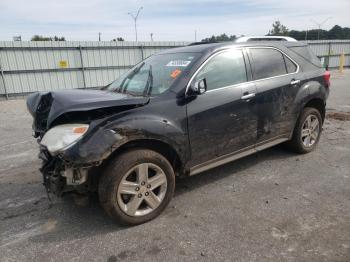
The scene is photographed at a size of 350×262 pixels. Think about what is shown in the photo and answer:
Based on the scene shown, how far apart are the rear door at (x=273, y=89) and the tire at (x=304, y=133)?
0.22 meters

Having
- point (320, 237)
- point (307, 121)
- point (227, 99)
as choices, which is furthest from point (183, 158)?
point (307, 121)

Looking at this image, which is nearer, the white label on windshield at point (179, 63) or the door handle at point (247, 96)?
the white label on windshield at point (179, 63)

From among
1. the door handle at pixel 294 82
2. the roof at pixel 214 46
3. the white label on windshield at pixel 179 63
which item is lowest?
the door handle at pixel 294 82

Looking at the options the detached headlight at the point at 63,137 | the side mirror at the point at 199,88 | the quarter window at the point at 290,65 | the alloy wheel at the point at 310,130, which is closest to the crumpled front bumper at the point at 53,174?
the detached headlight at the point at 63,137

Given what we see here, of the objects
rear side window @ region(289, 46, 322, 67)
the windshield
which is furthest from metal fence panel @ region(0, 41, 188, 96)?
rear side window @ region(289, 46, 322, 67)

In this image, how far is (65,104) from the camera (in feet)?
9.66

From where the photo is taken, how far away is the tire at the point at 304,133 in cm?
461

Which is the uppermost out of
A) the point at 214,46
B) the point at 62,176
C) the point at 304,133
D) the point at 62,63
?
the point at 214,46

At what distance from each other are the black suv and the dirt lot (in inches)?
13.2

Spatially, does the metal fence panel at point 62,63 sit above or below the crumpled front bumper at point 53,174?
above

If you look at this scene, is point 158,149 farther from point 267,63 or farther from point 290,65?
point 290,65

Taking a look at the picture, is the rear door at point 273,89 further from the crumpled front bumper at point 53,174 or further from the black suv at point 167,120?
the crumpled front bumper at point 53,174

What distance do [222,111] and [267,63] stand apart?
122 cm

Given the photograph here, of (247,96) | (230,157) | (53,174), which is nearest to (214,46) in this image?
(247,96)
